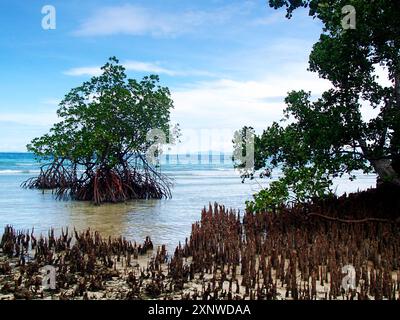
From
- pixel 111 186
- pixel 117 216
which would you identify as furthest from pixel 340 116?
A: pixel 111 186

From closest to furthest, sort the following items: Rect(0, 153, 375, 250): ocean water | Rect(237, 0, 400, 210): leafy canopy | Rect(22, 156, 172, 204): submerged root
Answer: Rect(237, 0, 400, 210): leafy canopy → Rect(0, 153, 375, 250): ocean water → Rect(22, 156, 172, 204): submerged root

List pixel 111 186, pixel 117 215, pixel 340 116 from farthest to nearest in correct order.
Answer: pixel 111 186 < pixel 117 215 < pixel 340 116

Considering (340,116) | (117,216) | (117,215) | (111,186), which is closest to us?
(340,116)

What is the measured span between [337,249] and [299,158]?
2.60 metres

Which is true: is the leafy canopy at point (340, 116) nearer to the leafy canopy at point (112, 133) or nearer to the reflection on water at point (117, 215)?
the reflection on water at point (117, 215)

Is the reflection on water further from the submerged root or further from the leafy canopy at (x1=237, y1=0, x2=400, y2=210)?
the leafy canopy at (x1=237, y1=0, x2=400, y2=210)

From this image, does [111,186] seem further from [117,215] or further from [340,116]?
[340,116]

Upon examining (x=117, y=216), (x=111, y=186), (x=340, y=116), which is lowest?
(x=117, y=216)

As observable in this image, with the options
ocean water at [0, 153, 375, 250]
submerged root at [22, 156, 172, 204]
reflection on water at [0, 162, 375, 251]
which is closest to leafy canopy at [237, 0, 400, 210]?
ocean water at [0, 153, 375, 250]

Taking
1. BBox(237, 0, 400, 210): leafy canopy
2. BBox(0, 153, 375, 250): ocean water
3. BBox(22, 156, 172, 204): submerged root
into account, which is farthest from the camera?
BBox(22, 156, 172, 204): submerged root

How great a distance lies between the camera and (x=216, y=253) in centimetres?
825

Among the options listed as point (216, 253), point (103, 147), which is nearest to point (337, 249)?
point (216, 253)

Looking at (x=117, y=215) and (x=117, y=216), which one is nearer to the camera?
(x=117, y=216)
